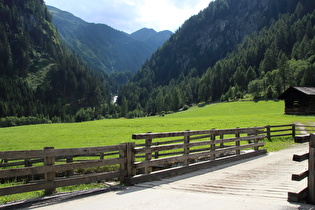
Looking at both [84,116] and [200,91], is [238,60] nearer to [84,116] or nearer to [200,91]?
[200,91]

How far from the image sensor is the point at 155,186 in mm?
8438

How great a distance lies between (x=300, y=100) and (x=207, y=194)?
57.8 m

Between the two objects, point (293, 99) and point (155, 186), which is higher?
point (293, 99)

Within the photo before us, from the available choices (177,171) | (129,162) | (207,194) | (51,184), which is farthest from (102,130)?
(207,194)

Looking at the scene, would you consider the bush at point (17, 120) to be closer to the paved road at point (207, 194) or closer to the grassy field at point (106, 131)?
the grassy field at point (106, 131)

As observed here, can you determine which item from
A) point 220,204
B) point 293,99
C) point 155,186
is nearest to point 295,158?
point 220,204

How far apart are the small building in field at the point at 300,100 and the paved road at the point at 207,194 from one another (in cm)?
5164

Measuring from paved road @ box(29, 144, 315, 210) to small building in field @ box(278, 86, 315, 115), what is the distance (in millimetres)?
51645

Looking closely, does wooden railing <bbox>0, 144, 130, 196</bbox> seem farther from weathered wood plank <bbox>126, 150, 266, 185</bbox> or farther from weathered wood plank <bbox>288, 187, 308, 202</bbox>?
weathered wood plank <bbox>288, 187, 308, 202</bbox>

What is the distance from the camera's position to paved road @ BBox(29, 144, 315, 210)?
247 inches

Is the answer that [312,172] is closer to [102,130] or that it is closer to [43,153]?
[43,153]

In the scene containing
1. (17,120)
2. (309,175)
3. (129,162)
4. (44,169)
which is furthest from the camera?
(17,120)

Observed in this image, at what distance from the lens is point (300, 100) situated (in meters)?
56.6

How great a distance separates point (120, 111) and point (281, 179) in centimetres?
17498
